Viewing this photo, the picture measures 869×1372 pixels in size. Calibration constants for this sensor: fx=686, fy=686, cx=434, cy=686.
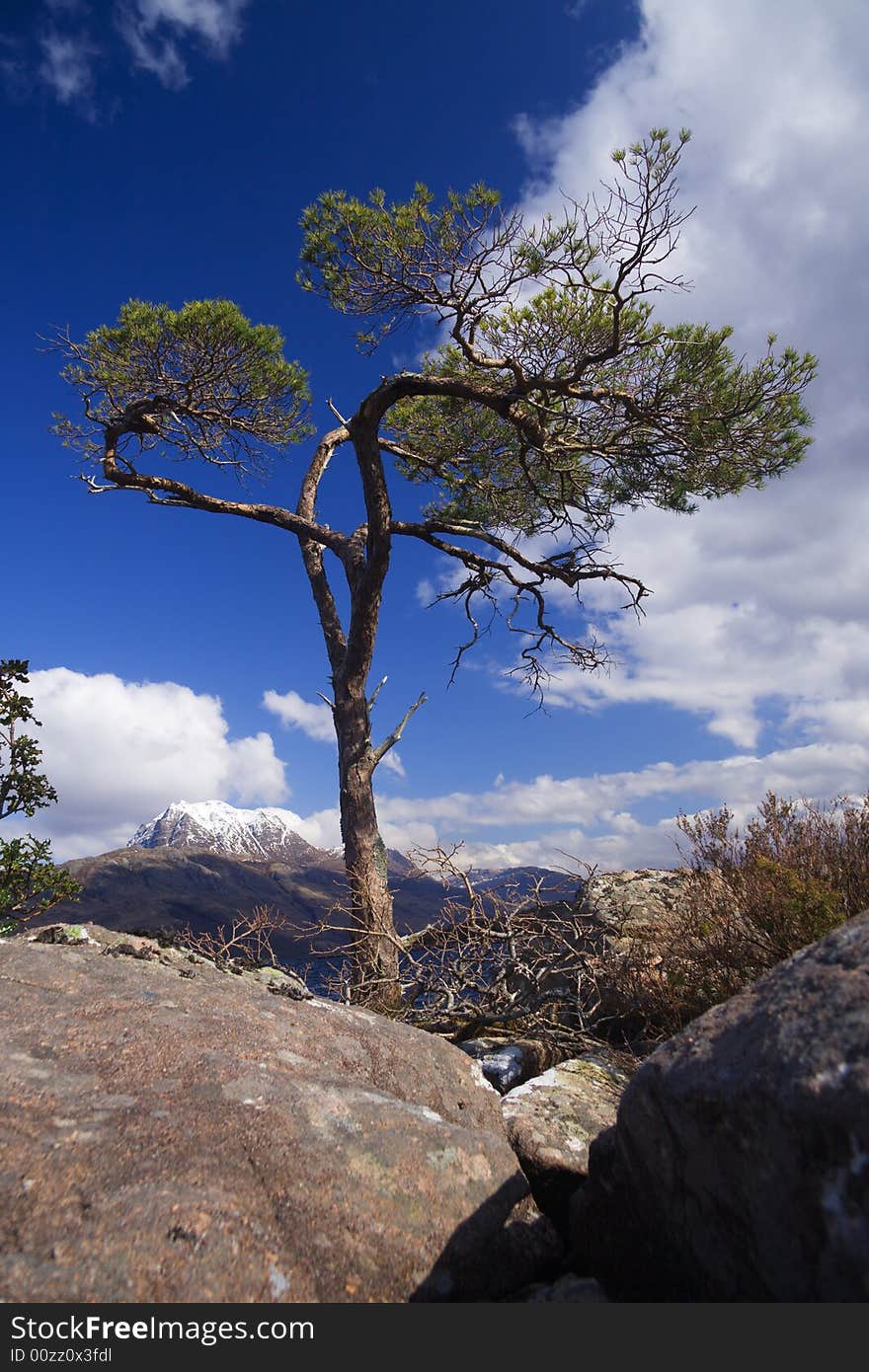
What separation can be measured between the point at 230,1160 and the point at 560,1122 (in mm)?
1718

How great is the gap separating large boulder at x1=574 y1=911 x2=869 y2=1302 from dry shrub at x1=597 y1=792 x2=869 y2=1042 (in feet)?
8.04

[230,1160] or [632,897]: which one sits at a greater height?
[632,897]

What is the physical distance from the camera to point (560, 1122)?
321 centimetres

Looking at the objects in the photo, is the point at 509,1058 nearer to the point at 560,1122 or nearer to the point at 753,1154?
the point at 560,1122

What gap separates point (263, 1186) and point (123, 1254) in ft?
1.46

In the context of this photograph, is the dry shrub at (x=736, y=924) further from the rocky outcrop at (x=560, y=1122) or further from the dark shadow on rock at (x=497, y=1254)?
the dark shadow on rock at (x=497, y=1254)

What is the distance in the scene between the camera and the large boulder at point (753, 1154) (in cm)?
150

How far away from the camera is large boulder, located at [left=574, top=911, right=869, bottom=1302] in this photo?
1503 mm

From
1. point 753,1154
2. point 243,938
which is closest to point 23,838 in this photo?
point 243,938

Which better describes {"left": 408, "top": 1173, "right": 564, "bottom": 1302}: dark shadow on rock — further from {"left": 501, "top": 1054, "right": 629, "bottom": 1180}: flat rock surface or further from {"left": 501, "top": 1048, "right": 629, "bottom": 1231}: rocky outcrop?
{"left": 501, "top": 1054, "right": 629, "bottom": 1180}: flat rock surface

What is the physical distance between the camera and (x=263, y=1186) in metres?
2.08

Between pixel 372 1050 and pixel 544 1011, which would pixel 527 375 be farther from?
pixel 372 1050

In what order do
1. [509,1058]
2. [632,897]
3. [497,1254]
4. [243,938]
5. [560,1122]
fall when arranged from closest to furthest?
[497,1254]
[560,1122]
[509,1058]
[243,938]
[632,897]
